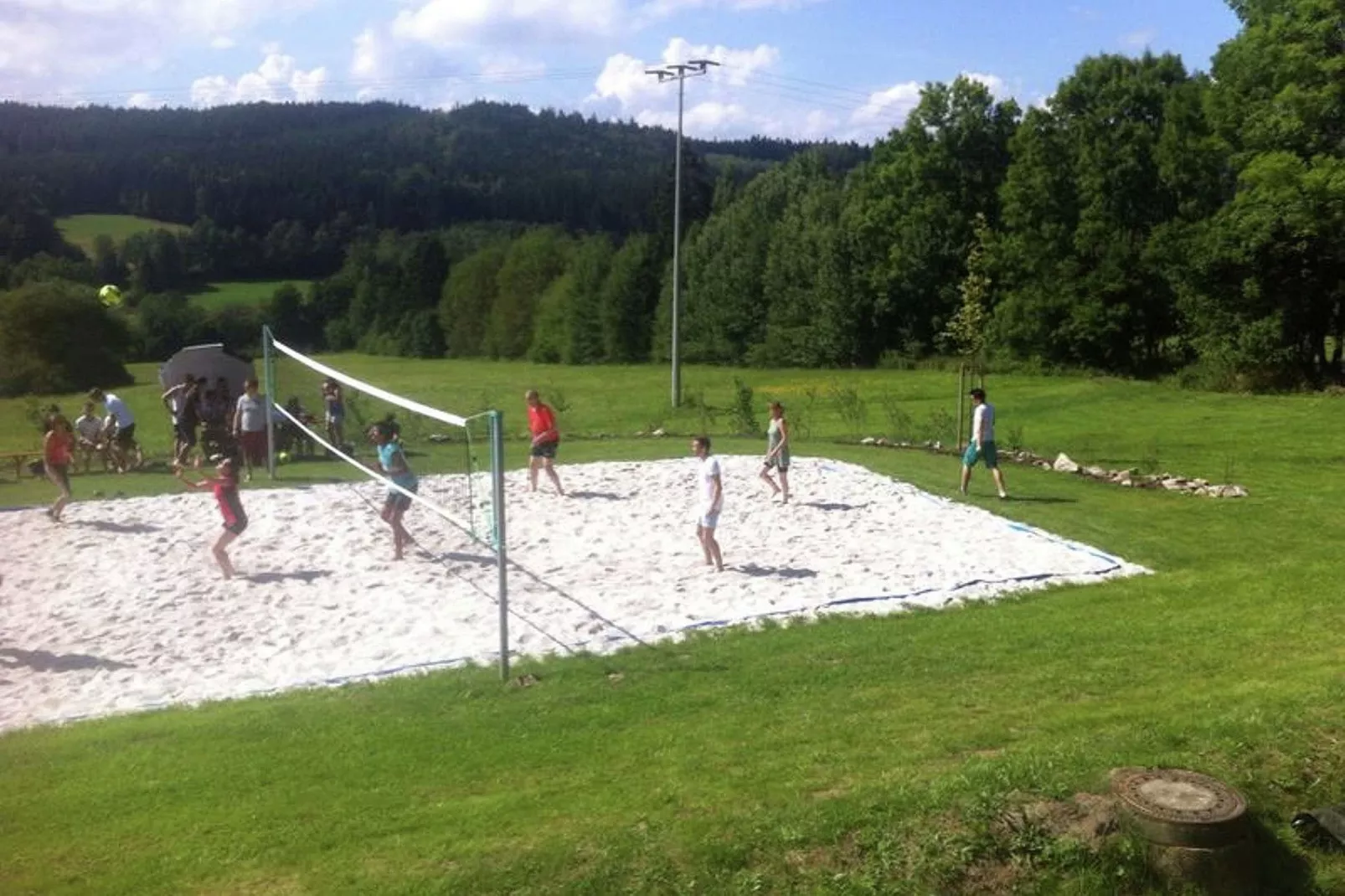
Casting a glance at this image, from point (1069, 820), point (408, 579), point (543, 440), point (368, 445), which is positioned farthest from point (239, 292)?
point (1069, 820)

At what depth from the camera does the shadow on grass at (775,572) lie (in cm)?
1155

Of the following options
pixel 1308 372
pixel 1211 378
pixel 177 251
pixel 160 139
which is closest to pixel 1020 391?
pixel 1211 378

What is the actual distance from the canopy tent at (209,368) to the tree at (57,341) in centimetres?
1212

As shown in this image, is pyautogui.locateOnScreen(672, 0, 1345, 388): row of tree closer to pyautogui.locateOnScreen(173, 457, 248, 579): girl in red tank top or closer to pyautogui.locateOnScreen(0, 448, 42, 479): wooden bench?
pyautogui.locateOnScreen(173, 457, 248, 579): girl in red tank top

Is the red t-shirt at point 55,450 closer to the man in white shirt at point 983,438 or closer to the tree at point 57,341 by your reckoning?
the man in white shirt at point 983,438

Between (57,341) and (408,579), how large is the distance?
26554 millimetres

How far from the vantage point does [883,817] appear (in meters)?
5.36

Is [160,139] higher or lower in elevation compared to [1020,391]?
higher

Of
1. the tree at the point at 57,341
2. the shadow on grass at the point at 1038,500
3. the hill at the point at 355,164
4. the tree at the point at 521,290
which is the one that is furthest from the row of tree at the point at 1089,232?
the tree at the point at 57,341

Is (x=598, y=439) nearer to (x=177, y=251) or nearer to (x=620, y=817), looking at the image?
(x=620, y=817)

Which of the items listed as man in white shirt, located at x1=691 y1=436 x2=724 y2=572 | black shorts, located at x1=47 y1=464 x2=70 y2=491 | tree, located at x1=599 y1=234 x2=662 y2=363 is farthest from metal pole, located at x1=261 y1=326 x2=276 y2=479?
tree, located at x1=599 y1=234 x2=662 y2=363

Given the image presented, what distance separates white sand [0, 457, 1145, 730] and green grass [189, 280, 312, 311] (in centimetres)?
4448

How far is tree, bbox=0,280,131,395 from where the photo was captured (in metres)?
31.2

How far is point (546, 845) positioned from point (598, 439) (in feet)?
59.1
